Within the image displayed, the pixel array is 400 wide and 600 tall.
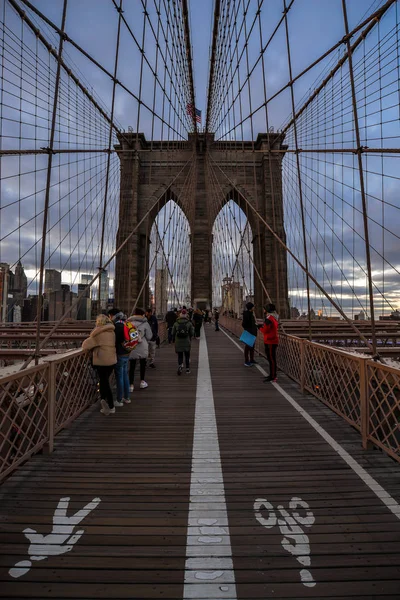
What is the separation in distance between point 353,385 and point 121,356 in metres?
2.75

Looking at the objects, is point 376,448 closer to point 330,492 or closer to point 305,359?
point 330,492

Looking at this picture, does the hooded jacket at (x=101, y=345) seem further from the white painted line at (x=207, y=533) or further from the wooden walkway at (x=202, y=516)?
the white painted line at (x=207, y=533)

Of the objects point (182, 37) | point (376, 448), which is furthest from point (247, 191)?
point (376, 448)

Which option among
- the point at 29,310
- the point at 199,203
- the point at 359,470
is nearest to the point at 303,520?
the point at 359,470

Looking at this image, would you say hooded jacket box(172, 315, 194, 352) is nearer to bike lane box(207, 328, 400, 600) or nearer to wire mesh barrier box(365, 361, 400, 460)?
bike lane box(207, 328, 400, 600)

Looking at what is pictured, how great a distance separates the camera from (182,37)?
894 inches

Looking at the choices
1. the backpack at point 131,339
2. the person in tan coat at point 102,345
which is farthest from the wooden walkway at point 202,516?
the backpack at point 131,339

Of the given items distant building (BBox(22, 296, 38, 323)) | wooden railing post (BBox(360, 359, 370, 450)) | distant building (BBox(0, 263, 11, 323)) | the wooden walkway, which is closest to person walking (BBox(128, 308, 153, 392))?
the wooden walkway

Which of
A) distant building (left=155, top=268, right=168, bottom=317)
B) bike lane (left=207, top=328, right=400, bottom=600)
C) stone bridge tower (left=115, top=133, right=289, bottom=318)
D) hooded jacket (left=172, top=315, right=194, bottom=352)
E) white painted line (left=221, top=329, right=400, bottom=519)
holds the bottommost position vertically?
bike lane (left=207, top=328, right=400, bottom=600)

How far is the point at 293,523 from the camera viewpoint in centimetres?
195

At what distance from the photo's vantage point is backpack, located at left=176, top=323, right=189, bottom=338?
20.4ft

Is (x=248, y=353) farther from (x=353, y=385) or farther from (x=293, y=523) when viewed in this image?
(x=293, y=523)

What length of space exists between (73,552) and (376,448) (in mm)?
2596

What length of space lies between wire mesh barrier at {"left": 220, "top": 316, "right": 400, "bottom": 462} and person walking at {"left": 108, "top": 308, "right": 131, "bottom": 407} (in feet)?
8.43
